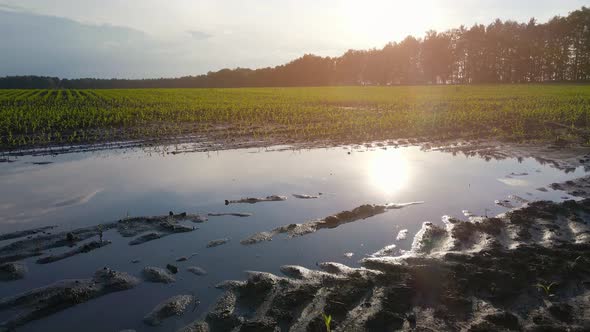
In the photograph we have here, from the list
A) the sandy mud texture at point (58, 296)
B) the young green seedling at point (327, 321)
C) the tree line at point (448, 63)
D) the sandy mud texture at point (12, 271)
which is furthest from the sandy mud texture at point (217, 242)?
the tree line at point (448, 63)

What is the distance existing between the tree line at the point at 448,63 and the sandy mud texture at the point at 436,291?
71301 mm

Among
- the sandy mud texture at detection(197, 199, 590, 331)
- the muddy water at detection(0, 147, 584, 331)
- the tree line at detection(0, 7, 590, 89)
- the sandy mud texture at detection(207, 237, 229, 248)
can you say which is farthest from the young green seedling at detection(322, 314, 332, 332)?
the tree line at detection(0, 7, 590, 89)

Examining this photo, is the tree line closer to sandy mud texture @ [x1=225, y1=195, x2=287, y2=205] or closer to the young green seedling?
sandy mud texture @ [x1=225, y1=195, x2=287, y2=205]

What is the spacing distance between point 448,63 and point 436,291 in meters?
88.9

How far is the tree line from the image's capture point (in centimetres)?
6738

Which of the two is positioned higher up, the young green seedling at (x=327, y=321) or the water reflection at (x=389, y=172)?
the water reflection at (x=389, y=172)

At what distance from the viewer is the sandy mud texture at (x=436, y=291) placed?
11.3ft

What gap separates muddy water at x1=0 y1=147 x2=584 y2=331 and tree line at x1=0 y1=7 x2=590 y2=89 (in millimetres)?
67475

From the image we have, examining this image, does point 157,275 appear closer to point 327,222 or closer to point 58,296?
point 58,296

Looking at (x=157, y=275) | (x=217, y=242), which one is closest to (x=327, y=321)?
(x=157, y=275)

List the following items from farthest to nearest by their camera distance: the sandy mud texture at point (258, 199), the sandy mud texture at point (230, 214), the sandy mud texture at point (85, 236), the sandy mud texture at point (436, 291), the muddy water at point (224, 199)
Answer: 1. the sandy mud texture at point (258, 199)
2. the sandy mud texture at point (230, 214)
3. the sandy mud texture at point (85, 236)
4. the muddy water at point (224, 199)
5. the sandy mud texture at point (436, 291)

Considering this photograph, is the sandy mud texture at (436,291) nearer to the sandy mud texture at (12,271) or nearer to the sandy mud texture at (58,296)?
the sandy mud texture at (58,296)

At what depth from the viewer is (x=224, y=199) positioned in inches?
286

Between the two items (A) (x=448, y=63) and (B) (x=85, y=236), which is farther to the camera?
(A) (x=448, y=63)
